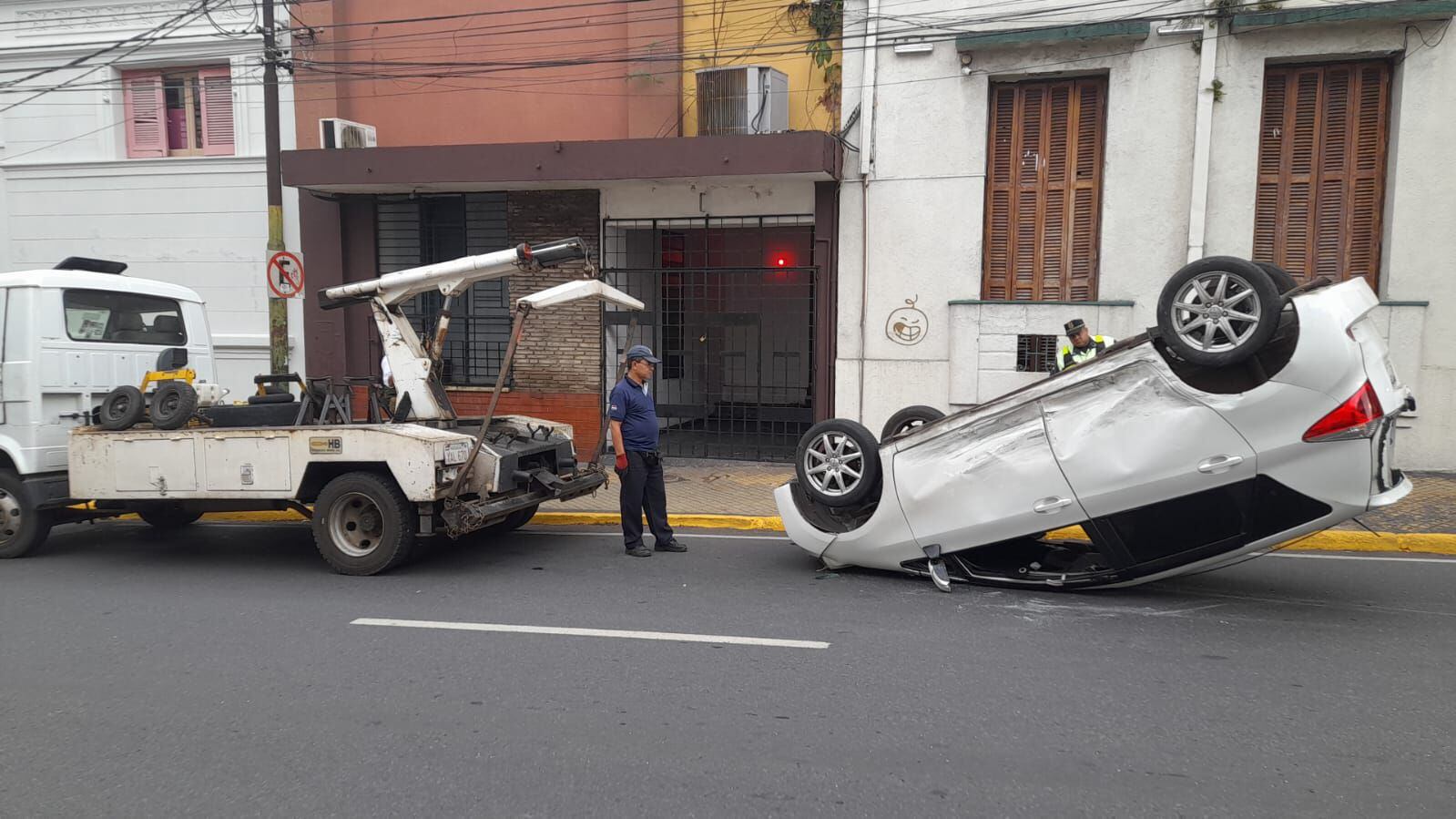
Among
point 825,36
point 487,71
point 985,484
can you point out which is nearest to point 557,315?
point 487,71

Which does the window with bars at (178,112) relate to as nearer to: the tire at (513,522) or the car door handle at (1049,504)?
the tire at (513,522)

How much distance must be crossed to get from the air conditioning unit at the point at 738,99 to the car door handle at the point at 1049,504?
7.32 m

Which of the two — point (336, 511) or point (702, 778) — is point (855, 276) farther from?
point (702, 778)

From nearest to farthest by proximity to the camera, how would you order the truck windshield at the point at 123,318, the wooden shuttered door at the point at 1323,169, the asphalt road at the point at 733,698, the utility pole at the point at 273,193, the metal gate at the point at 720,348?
the asphalt road at the point at 733,698 → the truck windshield at the point at 123,318 → the wooden shuttered door at the point at 1323,169 → the utility pole at the point at 273,193 → the metal gate at the point at 720,348

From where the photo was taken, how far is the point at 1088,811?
3344mm

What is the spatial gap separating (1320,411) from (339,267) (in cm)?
1256

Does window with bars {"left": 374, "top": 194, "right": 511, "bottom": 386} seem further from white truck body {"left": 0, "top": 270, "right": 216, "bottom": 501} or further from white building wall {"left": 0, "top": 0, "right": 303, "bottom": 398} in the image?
white truck body {"left": 0, "top": 270, "right": 216, "bottom": 501}

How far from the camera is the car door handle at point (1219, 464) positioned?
206 inches

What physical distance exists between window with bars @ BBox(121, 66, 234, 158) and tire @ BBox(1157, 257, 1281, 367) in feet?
45.9

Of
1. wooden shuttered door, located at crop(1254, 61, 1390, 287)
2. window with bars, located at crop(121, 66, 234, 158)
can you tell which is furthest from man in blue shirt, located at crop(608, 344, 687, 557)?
window with bars, located at crop(121, 66, 234, 158)

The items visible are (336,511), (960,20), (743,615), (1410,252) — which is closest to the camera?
(743,615)

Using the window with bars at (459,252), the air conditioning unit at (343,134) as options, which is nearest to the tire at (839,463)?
the window with bars at (459,252)

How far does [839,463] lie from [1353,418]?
299cm

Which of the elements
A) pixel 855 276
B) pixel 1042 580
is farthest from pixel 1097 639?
pixel 855 276
